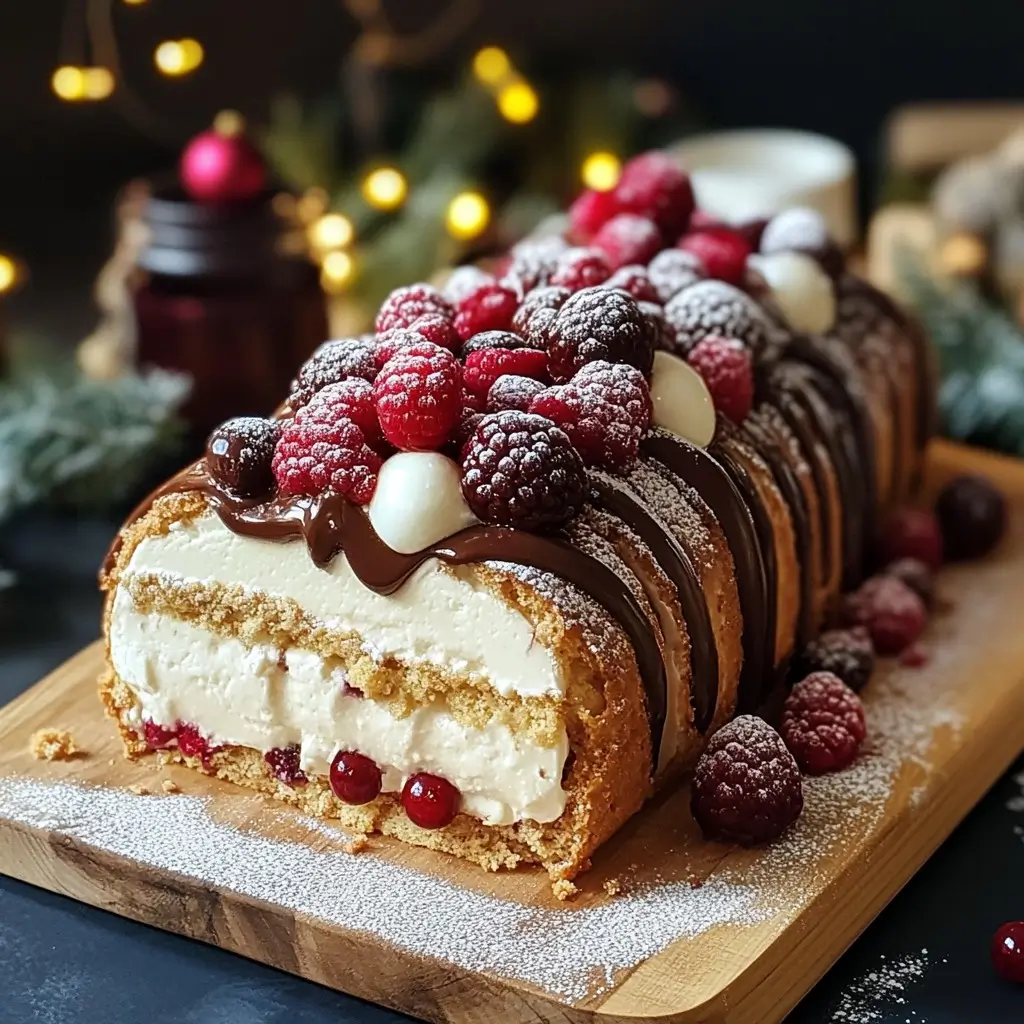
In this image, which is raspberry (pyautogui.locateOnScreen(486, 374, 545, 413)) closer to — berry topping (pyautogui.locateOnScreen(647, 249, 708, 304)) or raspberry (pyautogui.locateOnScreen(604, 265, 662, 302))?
raspberry (pyautogui.locateOnScreen(604, 265, 662, 302))

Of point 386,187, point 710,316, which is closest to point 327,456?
point 710,316

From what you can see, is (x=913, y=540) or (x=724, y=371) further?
(x=913, y=540)

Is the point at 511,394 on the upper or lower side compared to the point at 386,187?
upper

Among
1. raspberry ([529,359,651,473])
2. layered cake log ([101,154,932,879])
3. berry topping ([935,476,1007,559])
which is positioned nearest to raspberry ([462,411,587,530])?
layered cake log ([101,154,932,879])

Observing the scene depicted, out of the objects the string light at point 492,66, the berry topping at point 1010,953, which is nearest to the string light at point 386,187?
the string light at point 492,66

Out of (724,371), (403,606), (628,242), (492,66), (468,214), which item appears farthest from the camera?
(492,66)

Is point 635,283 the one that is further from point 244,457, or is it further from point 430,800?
point 430,800

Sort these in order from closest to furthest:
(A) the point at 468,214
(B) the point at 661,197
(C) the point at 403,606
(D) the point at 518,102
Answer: (C) the point at 403,606 < (B) the point at 661,197 < (A) the point at 468,214 < (D) the point at 518,102

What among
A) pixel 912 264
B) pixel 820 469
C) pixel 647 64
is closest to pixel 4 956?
pixel 820 469
